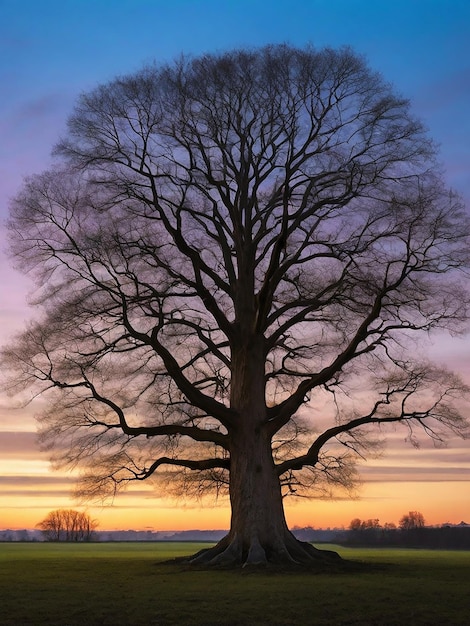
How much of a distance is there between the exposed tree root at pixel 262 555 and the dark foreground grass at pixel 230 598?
129 cm

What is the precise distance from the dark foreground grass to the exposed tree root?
1.29 meters

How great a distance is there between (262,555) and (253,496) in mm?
2065

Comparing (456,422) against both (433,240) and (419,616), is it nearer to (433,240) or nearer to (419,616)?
(433,240)

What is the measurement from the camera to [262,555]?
972 inches

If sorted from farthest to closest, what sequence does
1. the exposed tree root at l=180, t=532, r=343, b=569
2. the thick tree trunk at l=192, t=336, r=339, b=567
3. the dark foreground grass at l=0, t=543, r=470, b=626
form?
the thick tree trunk at l=192, t=336, r=339, b=567 → the exposed tree root at l=180, t=532, r=343, b=569 → the dark foreground grass at l=0, t=543, r=470, b=626

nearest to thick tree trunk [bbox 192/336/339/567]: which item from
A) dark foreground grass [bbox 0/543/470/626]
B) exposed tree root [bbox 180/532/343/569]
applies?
exposed tree root [bbox 180/532/343/569]

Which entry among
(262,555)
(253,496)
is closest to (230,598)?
(262,555)

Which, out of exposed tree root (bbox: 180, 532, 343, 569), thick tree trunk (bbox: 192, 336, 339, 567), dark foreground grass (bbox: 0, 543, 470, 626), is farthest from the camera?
thick tree trunk (bbox: 192, 336, 339, 567)

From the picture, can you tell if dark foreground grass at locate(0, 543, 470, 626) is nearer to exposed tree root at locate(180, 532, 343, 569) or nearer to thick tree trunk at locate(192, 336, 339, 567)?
exposed tree root at locate(180, 532, 343, 569)

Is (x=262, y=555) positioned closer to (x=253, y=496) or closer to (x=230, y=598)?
(x=253, y=496)

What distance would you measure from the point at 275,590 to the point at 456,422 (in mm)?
11403

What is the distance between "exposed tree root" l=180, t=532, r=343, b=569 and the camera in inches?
971

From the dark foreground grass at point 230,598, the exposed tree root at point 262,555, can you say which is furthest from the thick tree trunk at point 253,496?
the dark foreground grass at point 230,598

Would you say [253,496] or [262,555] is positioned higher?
[253,496]
